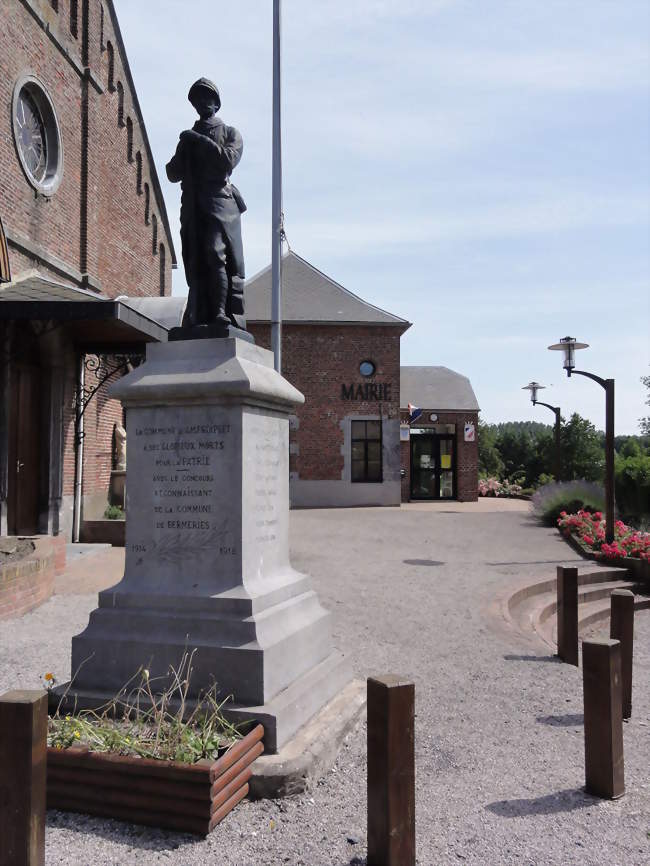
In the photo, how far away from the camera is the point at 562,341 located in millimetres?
13875

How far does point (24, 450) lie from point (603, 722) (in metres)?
10.6

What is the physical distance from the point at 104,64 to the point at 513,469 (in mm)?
37555

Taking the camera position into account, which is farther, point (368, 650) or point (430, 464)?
point (430, 464)

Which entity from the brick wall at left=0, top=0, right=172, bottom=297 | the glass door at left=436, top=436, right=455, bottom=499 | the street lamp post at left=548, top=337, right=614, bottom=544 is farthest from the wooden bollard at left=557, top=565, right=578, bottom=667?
the glass door at left=436, top=436, right=455, bottom=499

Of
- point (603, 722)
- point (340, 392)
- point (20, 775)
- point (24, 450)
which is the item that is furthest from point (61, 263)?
point (340, 392)

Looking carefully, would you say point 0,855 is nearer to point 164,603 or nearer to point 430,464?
point 164,603

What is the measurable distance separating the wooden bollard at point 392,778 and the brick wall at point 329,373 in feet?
70.8

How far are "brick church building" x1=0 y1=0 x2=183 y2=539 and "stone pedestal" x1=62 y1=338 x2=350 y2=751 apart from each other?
6280 mm

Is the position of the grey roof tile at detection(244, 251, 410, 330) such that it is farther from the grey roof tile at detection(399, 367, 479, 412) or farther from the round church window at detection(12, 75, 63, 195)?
the round church window at detection(12, 75, 63, 195)

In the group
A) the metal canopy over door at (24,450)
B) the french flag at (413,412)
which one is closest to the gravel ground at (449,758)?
the metal canopy over door at (24,450)

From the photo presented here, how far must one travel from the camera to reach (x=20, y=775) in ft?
8.57

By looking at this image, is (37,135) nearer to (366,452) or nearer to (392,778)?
(392,778)

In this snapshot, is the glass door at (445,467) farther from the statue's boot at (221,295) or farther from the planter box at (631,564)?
the statue's boot at (221,295)

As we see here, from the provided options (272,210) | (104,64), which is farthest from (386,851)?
(104,64)
